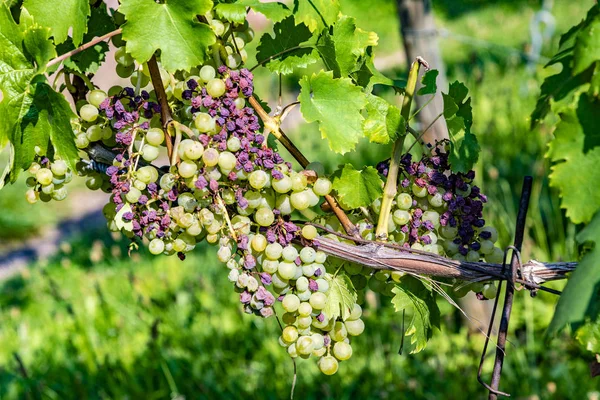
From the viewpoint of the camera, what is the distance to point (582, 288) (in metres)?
0.64

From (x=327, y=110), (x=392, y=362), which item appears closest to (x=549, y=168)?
(x=327, y=110)

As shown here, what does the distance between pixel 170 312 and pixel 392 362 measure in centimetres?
101

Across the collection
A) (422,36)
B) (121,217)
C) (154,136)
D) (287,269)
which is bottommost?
(287,269)

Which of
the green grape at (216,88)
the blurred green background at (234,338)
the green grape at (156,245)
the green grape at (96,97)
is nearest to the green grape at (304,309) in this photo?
the green grape at (156,245)

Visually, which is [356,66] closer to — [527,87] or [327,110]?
[327,110]

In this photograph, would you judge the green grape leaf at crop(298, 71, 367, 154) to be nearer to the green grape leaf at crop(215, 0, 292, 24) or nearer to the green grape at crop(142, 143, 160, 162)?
the green grape leaf at crop(215, 0, 292, 24)

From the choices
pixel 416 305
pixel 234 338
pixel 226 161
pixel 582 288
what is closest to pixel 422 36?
pixel 234 338

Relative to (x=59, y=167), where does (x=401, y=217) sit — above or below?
below

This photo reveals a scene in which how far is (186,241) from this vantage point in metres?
0.91

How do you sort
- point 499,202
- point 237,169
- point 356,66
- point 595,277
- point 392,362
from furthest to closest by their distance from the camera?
point 499,202 → point 392,362 → point 356,66 → point 237,169 → point 595,277

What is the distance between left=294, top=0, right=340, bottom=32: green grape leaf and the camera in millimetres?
896

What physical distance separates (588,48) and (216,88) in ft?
1.46

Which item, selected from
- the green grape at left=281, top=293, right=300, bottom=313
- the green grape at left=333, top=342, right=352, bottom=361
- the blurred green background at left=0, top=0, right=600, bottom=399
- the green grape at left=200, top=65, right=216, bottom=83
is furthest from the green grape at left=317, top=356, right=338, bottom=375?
the blurred green background at left=0, top=0, right=600, bottom=399

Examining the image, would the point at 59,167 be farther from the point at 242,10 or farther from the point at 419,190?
the point at 419,190
